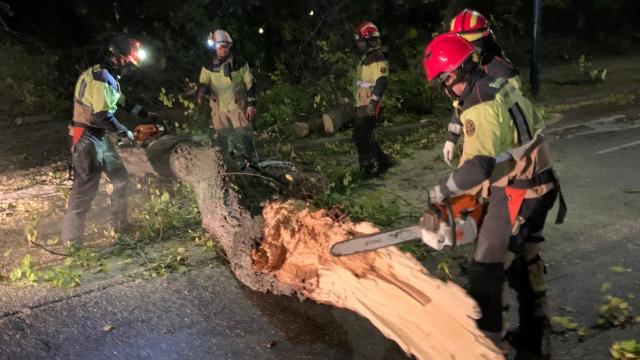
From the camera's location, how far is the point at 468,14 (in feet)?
16.4

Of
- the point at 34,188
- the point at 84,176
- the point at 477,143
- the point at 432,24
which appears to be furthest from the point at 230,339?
the point at 432,24

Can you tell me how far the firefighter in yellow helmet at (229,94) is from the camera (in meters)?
6.51

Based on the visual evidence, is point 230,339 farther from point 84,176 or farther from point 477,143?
point 84,176

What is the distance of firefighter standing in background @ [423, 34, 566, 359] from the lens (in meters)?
2.62

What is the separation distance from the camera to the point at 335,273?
11.5 feet

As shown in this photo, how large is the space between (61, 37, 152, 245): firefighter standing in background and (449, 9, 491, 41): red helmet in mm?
2937

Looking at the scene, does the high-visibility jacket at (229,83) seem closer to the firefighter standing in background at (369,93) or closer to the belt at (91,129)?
the firefighter standing in background at (369,93)

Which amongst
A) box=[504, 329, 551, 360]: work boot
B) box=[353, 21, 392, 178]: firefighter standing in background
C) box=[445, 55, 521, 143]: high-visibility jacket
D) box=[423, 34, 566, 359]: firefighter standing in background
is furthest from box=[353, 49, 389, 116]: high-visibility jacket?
box=[504, 329, 551, 360]: work boot

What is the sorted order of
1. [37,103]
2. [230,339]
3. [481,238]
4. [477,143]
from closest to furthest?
[477,143] < [481,238] < [230,339] < [37,103]

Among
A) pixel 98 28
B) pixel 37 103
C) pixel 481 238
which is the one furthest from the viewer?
pixel 98 28

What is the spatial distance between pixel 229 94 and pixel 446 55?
14.0 ft

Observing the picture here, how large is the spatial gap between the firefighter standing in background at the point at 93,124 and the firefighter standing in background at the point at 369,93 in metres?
2.52

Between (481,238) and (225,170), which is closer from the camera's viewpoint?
(481,238)

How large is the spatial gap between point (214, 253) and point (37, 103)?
25.1 ft
